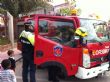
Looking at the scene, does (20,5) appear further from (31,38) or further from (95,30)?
(31,38)

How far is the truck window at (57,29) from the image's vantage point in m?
8.54

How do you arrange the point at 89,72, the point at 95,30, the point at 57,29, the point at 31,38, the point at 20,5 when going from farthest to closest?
the point at 20,5
the point at 95,30
the point at 57,29
the point at 89,72
the point at 31,38

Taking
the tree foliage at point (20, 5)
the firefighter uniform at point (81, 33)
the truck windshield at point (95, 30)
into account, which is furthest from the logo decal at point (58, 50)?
the tree foliage at point (20, 5)

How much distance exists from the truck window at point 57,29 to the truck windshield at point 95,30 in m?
0.40

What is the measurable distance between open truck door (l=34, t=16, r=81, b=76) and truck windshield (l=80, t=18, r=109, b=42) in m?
0.49

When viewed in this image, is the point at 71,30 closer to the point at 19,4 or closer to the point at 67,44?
the point at 67,44

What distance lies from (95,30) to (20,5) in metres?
16.1

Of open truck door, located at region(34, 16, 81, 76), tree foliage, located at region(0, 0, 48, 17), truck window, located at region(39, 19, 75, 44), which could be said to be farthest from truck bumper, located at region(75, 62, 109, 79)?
tree foliage, located at region(0, 0, 48, 17)

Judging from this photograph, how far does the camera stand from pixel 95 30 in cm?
909

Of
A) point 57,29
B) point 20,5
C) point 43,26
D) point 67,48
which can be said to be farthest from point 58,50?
point 20,5

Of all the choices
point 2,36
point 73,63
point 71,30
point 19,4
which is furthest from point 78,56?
point 19,4

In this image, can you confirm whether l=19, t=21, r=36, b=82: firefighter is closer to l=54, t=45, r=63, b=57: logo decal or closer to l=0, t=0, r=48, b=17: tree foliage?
l=54, t=45, r=63, b=57: logo decal

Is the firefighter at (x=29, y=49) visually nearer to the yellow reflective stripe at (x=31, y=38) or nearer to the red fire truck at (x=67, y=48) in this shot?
the yellow reflective stripe at (x=31, y=38)

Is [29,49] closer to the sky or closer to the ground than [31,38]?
closer to the ground
